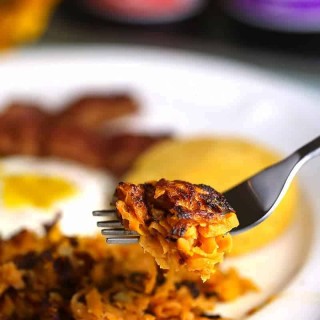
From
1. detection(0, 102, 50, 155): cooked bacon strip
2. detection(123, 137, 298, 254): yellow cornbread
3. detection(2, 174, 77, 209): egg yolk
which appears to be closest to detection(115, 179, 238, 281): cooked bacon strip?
detection(123, 137, 298, 254): yellow cornbread

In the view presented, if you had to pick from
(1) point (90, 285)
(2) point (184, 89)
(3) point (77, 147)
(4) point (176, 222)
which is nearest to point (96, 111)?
(3) point (77, 147)

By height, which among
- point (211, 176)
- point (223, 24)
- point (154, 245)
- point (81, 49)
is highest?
point (223, 24)

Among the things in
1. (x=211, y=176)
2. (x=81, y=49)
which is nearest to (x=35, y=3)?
(x=81, y=49)

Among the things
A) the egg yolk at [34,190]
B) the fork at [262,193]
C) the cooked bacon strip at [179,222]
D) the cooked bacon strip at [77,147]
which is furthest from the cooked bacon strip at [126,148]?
the cooked bacon strip at [179,222]

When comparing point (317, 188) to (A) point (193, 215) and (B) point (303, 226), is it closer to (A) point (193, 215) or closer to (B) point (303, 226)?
(B) point (303, 226)

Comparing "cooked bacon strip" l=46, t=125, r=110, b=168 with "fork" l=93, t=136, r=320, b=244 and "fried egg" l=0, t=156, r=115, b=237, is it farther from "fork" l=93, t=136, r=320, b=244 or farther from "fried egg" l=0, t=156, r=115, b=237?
"fork" l=93, t=136, r=320, b=244

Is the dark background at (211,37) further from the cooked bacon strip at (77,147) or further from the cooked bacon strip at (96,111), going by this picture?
the cooked bacon strip at (77,147)
